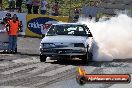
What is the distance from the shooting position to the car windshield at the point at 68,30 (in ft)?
49.5

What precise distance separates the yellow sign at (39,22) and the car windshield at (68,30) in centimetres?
1165

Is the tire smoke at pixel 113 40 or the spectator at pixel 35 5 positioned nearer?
the tire smoke at pixel 113 40

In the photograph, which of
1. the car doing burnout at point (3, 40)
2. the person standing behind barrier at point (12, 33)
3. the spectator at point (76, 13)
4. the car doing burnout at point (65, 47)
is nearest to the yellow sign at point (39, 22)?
the spectator at point (76, 13)

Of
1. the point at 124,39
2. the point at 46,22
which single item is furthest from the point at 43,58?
the point at 46,22

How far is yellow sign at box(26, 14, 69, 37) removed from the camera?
89.3 feet

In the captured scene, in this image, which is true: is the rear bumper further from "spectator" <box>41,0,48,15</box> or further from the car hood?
"spectator" <box>41,0,48,15</box>

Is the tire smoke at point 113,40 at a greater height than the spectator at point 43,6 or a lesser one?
lesser

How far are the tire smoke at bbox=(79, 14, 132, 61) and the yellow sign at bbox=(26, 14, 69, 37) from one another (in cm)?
461

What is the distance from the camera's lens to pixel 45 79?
944 cm

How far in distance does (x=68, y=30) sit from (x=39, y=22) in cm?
1278

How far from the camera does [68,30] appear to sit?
15.2 m

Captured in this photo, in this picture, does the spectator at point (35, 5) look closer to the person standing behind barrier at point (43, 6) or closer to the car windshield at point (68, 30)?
the person standing behind barrier at point (43, 6)

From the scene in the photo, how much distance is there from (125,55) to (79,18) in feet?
41.4

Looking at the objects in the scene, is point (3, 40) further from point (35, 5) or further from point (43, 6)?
point (43, 6)
